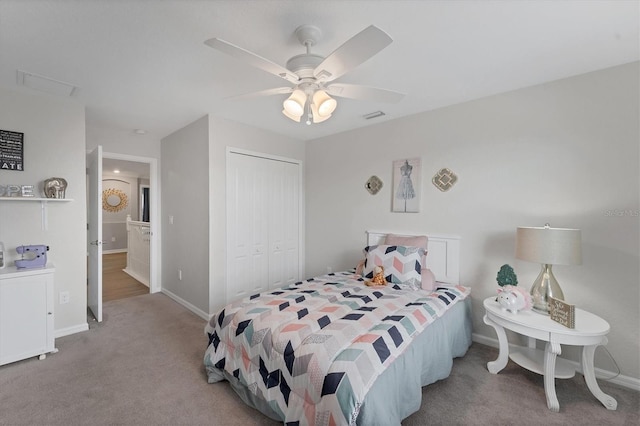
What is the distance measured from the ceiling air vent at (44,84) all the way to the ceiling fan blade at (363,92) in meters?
2.41

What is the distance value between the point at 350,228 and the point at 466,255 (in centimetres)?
151

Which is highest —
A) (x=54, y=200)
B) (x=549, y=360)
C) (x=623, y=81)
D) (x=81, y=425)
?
(x=623, y=81)

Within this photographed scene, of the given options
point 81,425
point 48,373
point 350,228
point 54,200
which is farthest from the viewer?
point 350,228

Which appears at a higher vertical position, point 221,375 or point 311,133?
point 311,133

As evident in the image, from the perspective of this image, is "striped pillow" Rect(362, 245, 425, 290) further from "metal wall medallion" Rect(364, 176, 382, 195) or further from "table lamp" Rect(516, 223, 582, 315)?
"metal wall medallion" Rect(364, 176, 382, 195)

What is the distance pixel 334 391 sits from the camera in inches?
52.8

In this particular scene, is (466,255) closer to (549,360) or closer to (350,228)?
(549,360)

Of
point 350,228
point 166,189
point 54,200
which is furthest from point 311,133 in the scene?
point 54,200

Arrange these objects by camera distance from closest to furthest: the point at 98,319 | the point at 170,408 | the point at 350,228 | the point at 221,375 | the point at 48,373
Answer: the point at 170,408 → the point at 221,375 → the point at 48,373 → the point at 98,319 → the point at 350,228

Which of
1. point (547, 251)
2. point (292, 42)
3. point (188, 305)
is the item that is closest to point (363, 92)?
point (292, 42)

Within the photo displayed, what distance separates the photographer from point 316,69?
155 cm

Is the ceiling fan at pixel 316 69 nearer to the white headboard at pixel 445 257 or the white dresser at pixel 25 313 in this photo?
the white headboard at pixel 445 257

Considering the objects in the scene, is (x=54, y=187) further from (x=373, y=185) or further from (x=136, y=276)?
(x=373, y=185)

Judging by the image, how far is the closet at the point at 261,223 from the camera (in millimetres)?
3482
